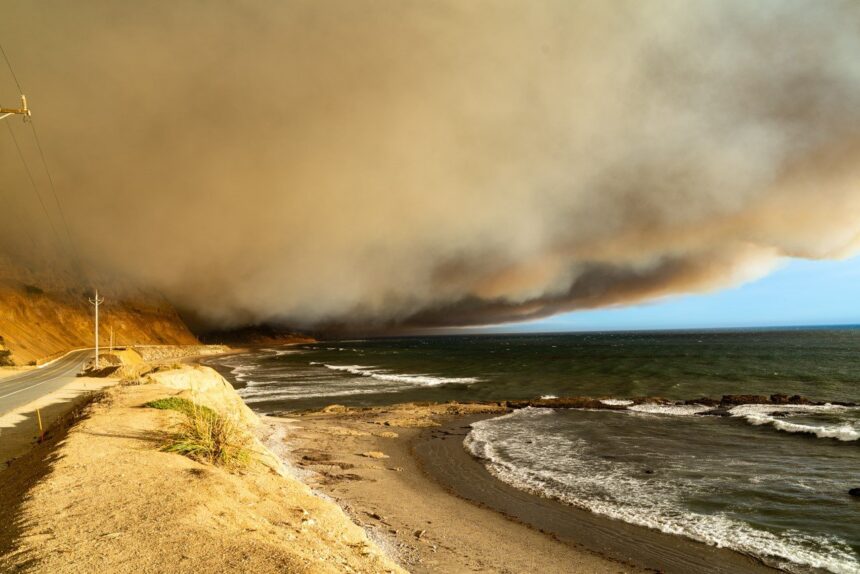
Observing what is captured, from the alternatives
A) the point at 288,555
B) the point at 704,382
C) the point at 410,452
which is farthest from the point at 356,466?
the point at 704,382

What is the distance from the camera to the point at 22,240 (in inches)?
4808

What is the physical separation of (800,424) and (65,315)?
136 metres

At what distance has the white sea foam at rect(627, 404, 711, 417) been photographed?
31.3 m

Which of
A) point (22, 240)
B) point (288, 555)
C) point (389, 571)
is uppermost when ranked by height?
point (22, 240)

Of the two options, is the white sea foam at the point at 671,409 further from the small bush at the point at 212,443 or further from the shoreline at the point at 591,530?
the small bush at the point at 212,443

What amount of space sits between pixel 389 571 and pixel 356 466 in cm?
1148

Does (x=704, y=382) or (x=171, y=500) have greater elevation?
(x=171, y=500)

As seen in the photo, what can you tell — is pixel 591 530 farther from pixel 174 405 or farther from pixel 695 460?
pixel 174 405

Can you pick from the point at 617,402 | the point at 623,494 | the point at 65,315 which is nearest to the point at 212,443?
the point at 623,494

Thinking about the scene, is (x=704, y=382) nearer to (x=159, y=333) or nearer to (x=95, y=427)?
(x=95, y=427)

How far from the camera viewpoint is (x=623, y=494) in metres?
15.1

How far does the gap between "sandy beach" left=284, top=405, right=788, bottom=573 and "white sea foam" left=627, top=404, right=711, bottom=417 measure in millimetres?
17347

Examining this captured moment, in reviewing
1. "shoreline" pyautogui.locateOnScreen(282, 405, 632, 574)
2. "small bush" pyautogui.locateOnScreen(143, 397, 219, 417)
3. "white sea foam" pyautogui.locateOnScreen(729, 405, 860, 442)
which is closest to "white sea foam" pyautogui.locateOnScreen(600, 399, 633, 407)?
"white sea foam" pyautogui.locateOnScreen(729, 405, 860, 442)

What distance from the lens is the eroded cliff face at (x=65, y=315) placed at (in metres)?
85.8
